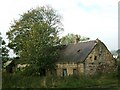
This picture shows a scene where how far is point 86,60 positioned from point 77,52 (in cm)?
336

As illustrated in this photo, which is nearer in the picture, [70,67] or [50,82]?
[50,82]

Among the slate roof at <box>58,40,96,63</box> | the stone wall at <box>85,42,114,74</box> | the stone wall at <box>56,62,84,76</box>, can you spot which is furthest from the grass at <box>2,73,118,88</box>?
the slate roof at <box>58,40,96,63</box>

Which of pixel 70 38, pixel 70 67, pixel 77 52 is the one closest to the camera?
pixel 70 67

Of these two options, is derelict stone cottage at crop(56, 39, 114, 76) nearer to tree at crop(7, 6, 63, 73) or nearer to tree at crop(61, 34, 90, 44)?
tree at crop(7, 6, 63, 73)

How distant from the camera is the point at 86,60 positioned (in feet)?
140

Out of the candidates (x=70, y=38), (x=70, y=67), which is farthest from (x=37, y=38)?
(x=70, y=38)

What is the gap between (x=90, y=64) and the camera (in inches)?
1705

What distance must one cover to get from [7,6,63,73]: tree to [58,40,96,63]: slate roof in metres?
2.37

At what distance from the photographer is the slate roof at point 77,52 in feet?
143

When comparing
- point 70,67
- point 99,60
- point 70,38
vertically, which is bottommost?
point 70,67

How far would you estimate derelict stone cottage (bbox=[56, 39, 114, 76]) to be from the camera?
42812 mm

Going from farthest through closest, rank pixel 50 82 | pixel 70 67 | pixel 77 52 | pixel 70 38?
pixel 70 38 < pixel 77 52 < pixel 70 67 < pixel 50 82

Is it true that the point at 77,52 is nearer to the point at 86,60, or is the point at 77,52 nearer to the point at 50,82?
the point at 86,60

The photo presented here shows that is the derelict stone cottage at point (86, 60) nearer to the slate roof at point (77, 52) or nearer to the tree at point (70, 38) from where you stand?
the slate roof at point (77, 52)
